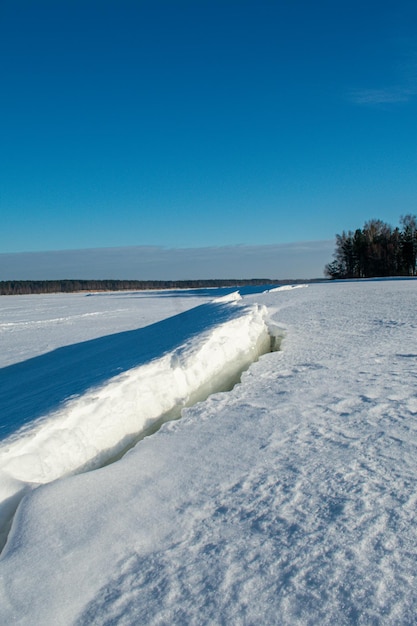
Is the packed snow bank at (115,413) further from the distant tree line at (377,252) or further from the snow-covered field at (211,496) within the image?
the distant tree line at (377,252)

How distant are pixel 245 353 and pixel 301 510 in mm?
3573

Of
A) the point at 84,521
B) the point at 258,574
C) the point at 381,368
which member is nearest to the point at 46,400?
the point at 84,521

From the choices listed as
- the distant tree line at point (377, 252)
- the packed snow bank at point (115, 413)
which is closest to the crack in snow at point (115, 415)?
the packed snow bank at point (115, 413)

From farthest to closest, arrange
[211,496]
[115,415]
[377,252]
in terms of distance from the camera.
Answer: [377,252]
[115,415]
[211,496]

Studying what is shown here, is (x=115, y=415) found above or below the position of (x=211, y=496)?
above

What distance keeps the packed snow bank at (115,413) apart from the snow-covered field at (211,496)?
0.01m

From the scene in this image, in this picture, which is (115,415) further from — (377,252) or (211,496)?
(377,252)

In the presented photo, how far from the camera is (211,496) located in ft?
6.99

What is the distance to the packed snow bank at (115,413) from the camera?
248 cm

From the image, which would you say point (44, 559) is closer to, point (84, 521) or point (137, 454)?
point (84, 521)

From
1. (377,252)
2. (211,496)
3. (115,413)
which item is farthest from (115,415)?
(377,252)

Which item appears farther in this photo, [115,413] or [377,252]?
[377,252]

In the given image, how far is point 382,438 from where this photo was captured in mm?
2607

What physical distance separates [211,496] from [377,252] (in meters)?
40.2
